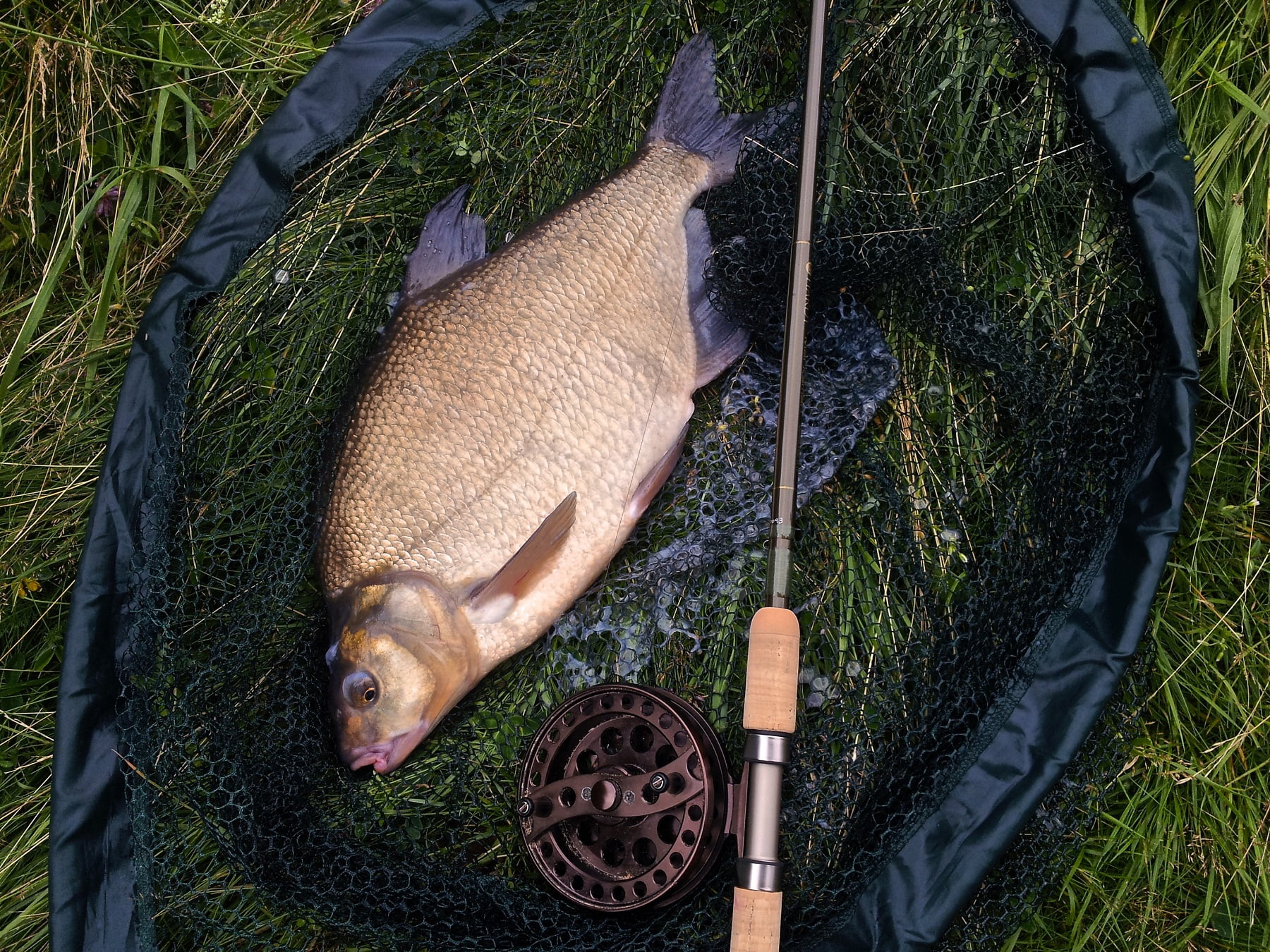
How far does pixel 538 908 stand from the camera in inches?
71.5

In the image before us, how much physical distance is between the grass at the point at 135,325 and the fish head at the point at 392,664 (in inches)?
30.2

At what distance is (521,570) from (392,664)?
303 millimetres

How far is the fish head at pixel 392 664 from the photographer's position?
1.85 meters

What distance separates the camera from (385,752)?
6.15 feet

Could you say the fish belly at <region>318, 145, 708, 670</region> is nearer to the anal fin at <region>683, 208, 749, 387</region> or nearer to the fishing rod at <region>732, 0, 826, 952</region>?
the anal fin at <region>683, 208, 749, 387</region>

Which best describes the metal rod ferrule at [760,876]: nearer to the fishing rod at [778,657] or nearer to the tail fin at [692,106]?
the fishing rod at [778,657]

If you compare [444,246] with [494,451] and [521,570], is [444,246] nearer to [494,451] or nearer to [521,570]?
[494,451]

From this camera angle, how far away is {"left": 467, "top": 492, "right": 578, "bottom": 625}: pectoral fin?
187 centimetres

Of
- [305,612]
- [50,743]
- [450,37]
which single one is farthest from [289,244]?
[50,743]

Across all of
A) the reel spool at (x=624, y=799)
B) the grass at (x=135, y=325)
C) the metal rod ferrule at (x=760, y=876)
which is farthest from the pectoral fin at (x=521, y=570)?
the grass at (x=135, y=325)

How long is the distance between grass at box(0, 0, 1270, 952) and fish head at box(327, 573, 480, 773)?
77 centimetres

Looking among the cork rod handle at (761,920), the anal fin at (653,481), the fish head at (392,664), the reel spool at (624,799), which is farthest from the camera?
the anal fin at (653,481)

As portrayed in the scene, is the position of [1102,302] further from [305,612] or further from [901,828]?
[305,612]

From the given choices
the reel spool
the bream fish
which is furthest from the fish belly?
the reel spool
